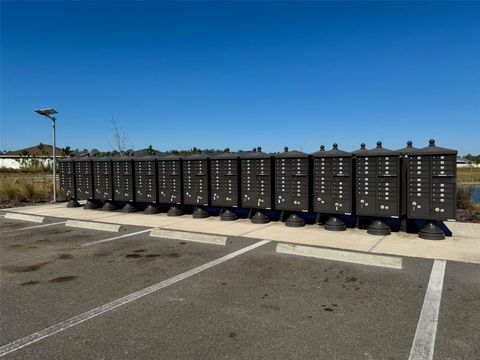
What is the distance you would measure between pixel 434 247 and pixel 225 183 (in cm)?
525

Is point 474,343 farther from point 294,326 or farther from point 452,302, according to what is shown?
point 294,326

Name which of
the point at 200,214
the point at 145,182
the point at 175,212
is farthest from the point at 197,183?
the point at 145,182

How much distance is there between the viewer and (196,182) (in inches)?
418

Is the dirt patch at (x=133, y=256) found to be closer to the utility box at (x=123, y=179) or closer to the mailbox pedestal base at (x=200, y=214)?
the mailbox pedestal base at (x=200, y=214)

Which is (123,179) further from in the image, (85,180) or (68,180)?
(68,180)

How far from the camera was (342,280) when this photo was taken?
503 cm

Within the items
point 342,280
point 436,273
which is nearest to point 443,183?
point 436,273

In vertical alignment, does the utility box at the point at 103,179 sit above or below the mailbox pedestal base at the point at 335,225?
above

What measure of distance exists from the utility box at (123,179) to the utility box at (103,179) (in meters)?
0.18

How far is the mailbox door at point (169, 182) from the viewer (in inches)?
430

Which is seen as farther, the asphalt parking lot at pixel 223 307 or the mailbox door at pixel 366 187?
the mailbox door at pixel 366 187

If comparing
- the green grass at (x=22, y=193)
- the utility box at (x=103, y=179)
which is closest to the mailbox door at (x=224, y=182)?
the utility box at (x=103, y=179)

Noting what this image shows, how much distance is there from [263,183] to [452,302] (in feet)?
18.7

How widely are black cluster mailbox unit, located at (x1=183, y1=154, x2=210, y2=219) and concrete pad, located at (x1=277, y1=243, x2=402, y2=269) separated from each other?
4.18 m
